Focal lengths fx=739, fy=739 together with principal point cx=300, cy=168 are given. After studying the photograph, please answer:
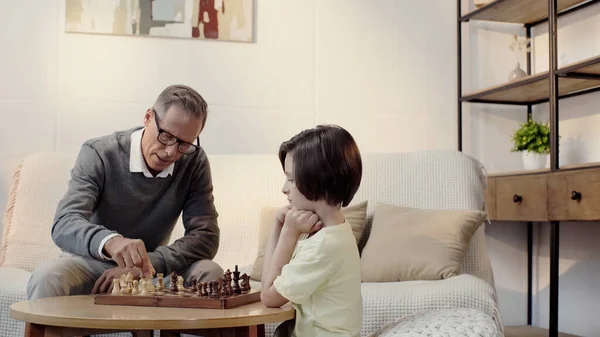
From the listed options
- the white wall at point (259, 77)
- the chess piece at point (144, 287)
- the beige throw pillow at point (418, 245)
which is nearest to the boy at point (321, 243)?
the chess piece at point (144, 287)

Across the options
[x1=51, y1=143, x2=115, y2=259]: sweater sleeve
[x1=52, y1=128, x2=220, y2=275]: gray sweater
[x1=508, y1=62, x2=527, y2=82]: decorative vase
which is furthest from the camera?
Result: [x1=508, y1=62, x2=527, y2=82]: decorative vase

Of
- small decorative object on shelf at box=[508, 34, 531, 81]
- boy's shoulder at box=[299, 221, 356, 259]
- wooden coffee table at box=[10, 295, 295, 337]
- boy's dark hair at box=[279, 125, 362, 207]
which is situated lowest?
wooden coffee table at box=[10, 295, 295, 337]

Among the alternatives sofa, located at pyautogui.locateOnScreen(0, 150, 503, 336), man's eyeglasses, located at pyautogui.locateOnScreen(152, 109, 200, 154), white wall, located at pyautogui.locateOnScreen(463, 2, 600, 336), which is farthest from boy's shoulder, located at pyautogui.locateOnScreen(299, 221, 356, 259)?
white wall, located at pyautogui.locateOnScreen(463, 2, 600, 336)

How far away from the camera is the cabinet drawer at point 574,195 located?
2.96 meters

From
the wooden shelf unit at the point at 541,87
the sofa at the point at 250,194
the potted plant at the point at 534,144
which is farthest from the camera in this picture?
the potted plant at the point at 534,144

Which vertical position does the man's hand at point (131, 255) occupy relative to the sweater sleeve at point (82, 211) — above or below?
below

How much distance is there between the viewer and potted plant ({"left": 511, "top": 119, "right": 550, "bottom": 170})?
12.0 ft

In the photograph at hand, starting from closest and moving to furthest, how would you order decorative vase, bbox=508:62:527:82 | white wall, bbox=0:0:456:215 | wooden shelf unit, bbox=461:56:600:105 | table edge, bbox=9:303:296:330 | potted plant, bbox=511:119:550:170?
table edge, bbox=9:303:296:330 < wooden shelf unit, bbox=461:56:600:105 < white wall, bbox=0:0:456:215 < potted plant, bbox=511:119:550:170 < decorative vase, bbox=508:62:527:82

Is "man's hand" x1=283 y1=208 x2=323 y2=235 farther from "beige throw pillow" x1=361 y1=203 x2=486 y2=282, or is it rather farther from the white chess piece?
"beige throw pillow" x1=361 y1=203 x2=486 y2=282

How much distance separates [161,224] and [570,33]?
246 centimetres

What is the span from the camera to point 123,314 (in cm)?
152

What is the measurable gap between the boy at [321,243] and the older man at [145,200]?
53 centimetres

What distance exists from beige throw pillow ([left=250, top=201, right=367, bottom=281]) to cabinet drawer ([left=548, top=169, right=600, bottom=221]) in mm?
893

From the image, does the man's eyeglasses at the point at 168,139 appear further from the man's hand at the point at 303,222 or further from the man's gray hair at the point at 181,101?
the man's hand at the point at 303,222
